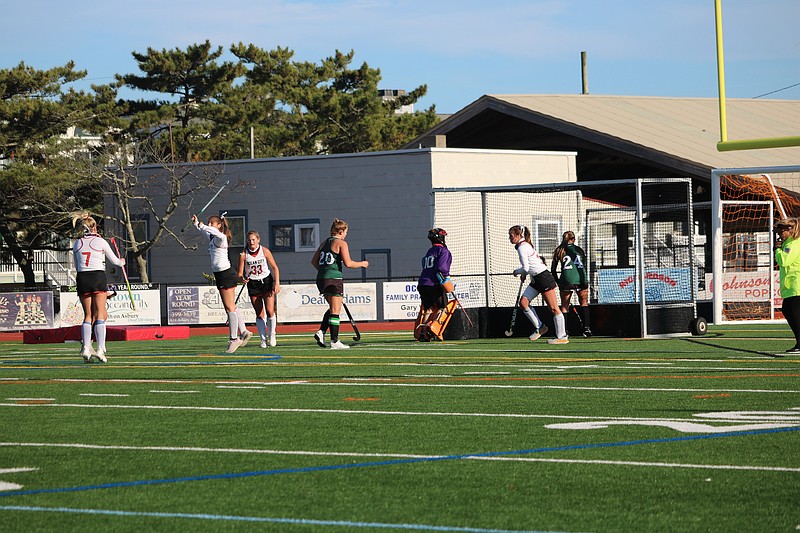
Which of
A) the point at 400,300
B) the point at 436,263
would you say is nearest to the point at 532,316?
the point at 436,263

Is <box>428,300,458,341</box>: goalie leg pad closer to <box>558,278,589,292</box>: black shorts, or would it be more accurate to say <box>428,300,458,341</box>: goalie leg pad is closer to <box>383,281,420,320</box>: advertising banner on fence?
<box>558,278,589,292</box>: black shorts

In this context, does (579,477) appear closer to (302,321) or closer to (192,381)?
(192,381)

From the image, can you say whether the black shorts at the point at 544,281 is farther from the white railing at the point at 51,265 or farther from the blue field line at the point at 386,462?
the white railing at the point at 51,265

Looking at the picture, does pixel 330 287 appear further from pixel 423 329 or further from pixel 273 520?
pixel 273 520

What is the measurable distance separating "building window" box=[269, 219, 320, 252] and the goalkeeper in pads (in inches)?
648

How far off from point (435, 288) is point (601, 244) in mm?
8573

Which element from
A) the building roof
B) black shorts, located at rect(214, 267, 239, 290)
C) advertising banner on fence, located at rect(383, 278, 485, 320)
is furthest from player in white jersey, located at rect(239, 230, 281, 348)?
the building roof

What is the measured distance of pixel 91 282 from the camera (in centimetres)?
1716

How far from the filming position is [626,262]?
89.8 ft

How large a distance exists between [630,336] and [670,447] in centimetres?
1364

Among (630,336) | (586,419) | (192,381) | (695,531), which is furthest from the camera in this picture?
(630,336)

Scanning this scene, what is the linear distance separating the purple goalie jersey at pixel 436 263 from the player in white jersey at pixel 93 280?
18.2 ft

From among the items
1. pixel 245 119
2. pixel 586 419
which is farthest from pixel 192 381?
pixel 245 119

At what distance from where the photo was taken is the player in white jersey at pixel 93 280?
56.1 feet
